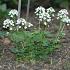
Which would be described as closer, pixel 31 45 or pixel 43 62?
pixel 43 62

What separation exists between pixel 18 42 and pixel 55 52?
1.80 ft

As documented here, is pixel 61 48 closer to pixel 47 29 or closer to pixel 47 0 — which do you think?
pixel 47 29

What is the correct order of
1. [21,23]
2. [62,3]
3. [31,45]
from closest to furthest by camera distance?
[31,45]
[21,23]
[62,3]

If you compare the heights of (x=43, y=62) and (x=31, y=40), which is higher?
(x=31, y=40)

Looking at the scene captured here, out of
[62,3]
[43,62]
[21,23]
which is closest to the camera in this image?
[43,62]

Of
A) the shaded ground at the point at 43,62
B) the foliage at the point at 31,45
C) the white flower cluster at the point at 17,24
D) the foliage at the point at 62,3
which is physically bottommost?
the shaded ground at the point at 43,62

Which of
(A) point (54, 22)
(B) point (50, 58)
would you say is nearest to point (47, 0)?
(A) point (54, 22)

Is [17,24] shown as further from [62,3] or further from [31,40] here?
[62,3]

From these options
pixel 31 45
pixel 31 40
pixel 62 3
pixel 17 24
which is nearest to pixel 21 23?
pixel 17 24

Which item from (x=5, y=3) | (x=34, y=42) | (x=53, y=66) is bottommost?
(x=53, y=66)

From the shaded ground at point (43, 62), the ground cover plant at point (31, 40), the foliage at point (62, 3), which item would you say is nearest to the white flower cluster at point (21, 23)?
the ground cover plant at point (31, 40)

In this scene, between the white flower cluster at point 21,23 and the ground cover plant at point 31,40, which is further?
the white flower cluster at point 21,23

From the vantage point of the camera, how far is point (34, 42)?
4785 mm

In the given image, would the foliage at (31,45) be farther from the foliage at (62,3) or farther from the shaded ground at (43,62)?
the foliage at (62,3)
